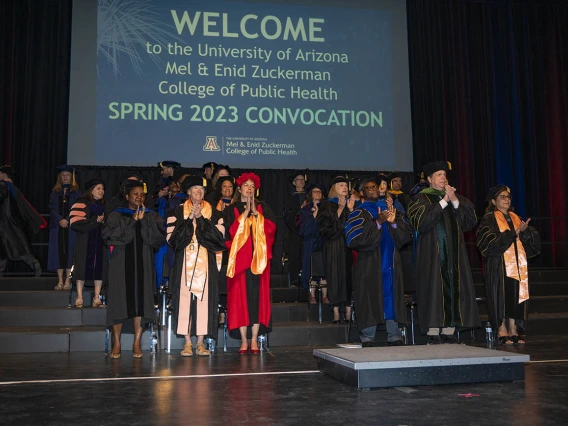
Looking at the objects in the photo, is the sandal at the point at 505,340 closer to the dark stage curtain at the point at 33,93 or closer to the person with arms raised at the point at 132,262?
the person with arms raised at the point at 132,262

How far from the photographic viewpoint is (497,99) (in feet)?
39.3

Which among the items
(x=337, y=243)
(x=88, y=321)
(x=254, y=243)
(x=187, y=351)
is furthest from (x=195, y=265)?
(x=337, y=243)

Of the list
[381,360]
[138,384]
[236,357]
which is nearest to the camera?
[381,360]

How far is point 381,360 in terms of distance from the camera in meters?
3.97

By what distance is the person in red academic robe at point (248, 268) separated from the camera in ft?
20.1

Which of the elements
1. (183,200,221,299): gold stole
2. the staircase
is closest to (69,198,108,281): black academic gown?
the staircase

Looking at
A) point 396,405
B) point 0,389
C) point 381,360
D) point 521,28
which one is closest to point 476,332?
point 381,360

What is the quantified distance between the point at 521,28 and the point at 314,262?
24.6 feet

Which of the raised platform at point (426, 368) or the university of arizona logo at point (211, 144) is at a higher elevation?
the university of arizona logo at point (211, 144)

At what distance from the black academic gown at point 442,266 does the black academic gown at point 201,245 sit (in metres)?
1.97

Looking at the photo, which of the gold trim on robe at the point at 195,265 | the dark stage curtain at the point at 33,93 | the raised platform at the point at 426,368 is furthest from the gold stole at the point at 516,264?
the dark stage curtain at the point at 33,93

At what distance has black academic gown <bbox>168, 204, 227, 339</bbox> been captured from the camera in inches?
234

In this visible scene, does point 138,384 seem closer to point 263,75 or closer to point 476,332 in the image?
point 476,332

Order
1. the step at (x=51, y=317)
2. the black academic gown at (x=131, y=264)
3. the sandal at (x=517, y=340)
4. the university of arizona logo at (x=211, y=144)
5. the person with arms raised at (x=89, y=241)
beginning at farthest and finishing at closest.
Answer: the university of arizona logo at (x=211, y=144) < the person with arms raised at (x=89, y=241) < the step at (x=51, y=317) < the sandal at (x=517, y=340) < the black academic gown at (x=131, y=264)
